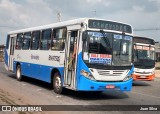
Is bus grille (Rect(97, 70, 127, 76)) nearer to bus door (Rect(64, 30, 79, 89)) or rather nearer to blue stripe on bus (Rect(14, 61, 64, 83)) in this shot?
bus door (Rect(64, 30, 79, 89))

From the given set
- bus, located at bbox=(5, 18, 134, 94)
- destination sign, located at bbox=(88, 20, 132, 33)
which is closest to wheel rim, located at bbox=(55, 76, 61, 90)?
bus, located at bbox=(5, 18, 134, 94)

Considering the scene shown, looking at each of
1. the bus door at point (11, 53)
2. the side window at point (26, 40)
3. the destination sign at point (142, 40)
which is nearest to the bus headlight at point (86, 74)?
the side window at point (26, 40)

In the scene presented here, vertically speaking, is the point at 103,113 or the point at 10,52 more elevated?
the point at 10,52

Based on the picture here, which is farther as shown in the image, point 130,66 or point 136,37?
point 136,37

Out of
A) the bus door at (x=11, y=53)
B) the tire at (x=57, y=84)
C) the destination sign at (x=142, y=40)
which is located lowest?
the tire at (x=57, y=84)

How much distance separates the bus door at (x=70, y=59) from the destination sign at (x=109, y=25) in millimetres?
744

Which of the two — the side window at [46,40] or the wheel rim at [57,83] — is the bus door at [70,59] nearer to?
the wheel rim at [57,83]

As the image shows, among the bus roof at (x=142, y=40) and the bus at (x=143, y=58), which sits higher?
the bus roof at (x=142, y=40)

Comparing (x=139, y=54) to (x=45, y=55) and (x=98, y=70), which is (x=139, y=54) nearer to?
(x=45, y=55)

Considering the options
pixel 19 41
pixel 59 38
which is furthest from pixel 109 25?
pixel 19 41

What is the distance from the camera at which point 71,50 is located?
46.1 ft

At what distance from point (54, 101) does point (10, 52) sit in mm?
10959

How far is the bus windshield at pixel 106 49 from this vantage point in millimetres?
13180

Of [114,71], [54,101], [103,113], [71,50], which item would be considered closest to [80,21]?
[71,50]
